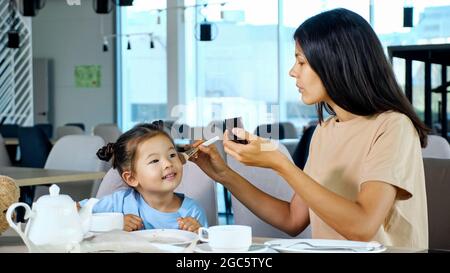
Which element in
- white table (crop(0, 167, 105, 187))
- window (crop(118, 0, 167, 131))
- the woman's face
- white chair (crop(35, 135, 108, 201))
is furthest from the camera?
window (crop(118, 0, 167, 131))

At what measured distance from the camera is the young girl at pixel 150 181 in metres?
1.74

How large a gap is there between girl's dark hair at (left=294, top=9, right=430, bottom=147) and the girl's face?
440 millimetres

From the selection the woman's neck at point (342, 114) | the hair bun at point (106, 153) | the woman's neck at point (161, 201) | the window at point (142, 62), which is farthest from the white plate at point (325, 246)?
the window at point (142, 62)

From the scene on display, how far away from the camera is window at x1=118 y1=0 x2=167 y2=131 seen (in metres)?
9.84

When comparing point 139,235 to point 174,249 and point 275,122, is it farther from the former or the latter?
point 275,122

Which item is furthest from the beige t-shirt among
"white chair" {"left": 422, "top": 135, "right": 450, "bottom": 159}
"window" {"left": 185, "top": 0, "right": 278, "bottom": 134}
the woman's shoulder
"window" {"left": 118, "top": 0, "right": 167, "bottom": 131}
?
"window" {"left": 118, "top": 0, "right": 167, "bottom": 131}

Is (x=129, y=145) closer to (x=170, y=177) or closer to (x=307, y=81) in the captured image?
(x=170, y=177)

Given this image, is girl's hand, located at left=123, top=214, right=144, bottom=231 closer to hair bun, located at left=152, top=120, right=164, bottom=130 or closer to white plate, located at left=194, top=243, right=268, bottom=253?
hair bun, located at left=152, top=120, right=164, bottom=130

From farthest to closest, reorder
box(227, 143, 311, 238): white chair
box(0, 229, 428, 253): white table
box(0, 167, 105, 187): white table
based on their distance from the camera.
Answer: box(0, 167, 105, 187): white table, box(227, 143, 311, 238): white chair, box(0, 229, 428, 253): white table

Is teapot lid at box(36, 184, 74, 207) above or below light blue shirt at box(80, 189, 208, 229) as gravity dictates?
above

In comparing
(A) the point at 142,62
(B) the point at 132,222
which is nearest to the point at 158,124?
(B) the point at 132,222

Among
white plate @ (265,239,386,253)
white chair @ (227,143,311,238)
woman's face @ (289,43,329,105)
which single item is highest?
woman's face @ (289,43,329,105)
